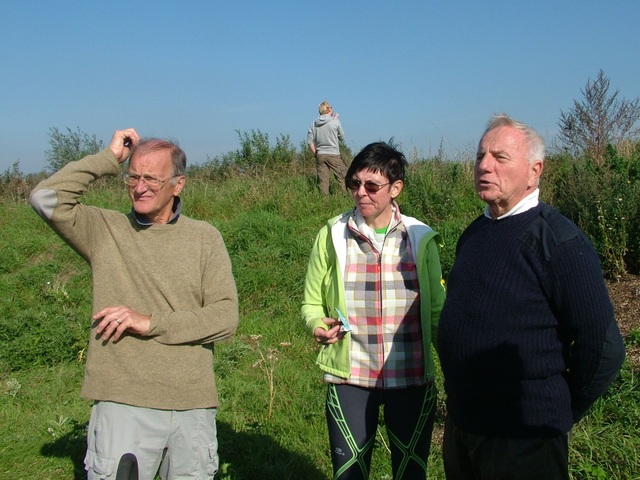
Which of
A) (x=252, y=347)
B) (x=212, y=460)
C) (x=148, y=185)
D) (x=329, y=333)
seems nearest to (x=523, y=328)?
(x=329, y=333)

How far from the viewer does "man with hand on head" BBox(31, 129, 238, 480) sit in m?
2.64

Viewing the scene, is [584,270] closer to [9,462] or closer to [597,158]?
[9,462]

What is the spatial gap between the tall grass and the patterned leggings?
1006 millimetres

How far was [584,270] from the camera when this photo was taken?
218 centimetres

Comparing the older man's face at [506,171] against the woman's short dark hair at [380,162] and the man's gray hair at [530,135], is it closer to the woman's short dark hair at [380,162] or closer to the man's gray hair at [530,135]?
the man's gray hair at [530,135]

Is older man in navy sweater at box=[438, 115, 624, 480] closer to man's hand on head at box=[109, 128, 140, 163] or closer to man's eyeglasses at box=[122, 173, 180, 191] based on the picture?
man's eyeglasses at box=[122, 173, 180, 191]

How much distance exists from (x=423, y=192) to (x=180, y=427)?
24.8 ft

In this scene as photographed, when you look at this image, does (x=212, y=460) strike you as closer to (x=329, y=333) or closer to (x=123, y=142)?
(x=329, y=333)

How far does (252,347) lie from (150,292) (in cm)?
371

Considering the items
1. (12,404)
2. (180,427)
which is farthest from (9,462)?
(180,427)

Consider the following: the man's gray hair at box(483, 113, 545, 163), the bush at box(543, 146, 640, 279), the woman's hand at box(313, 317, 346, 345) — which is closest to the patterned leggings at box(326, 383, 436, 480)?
the woman's hand at box(313, 317, 346, 345)

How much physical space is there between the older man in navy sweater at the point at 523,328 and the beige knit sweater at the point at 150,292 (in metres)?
1.09

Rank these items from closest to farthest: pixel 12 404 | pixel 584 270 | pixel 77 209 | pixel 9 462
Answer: pixel 584 270, pixel 77 209, pixel 9 462, pixel 12 404

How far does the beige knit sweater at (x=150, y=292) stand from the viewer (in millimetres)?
2666
